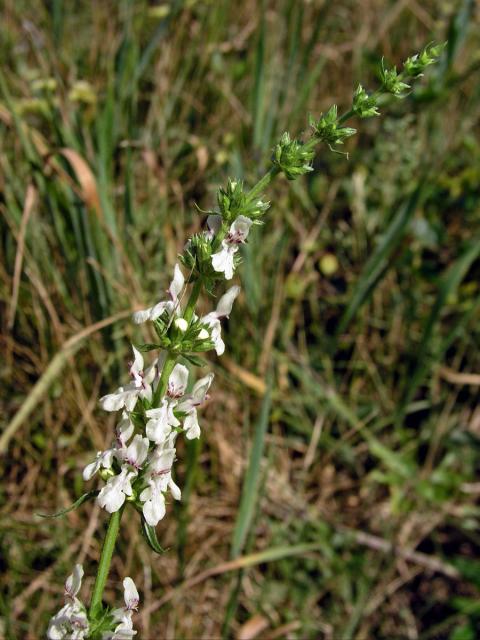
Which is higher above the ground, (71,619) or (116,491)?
(116,491)

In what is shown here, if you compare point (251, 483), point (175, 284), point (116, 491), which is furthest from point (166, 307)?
point (251, 483)

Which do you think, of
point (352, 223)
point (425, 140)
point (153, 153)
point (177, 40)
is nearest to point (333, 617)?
point (352, 223)

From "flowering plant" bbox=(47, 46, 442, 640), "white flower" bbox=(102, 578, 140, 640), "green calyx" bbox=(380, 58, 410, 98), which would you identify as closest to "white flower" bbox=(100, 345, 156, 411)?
"flowering plant" bbox=(47, 46, 442, 640)

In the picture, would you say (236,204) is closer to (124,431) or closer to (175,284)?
(175,284)

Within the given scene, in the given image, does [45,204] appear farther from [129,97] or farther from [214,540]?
[214,540]

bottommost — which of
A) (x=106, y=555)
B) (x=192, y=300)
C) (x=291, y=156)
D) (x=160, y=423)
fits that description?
→ (x=106, y=555)

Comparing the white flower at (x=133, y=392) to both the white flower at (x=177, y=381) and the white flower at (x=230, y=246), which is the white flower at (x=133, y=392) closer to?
the white flower at (x=177, y=381)

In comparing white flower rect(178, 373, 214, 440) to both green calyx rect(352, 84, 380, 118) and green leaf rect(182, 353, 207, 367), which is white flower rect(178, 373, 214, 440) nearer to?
green leaf rect(182, 353, 207, 367)
